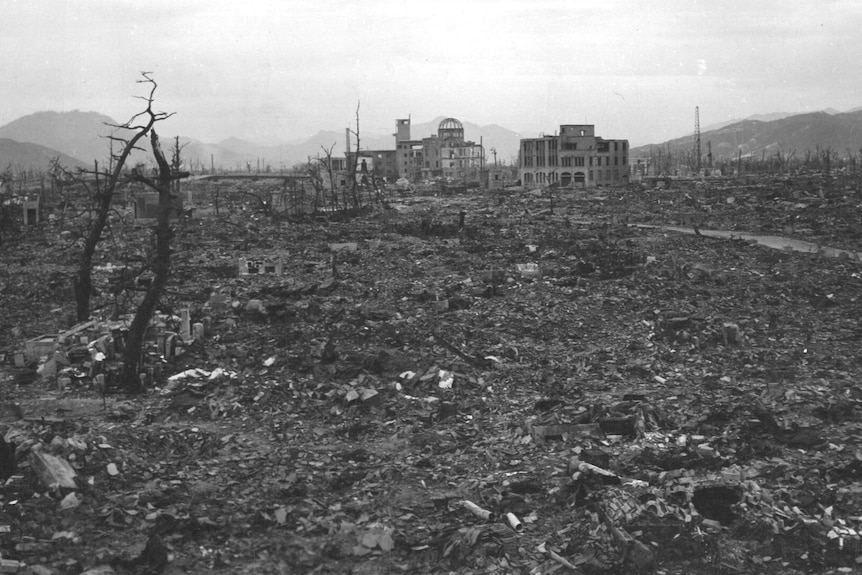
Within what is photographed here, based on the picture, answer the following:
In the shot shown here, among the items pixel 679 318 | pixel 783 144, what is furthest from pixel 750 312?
pixel 783 144

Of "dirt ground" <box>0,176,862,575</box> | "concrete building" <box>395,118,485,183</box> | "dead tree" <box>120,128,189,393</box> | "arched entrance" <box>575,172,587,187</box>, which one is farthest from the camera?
"concrete building" <box>395,118,485,183</box>

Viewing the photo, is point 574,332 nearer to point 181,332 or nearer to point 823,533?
point 181,332

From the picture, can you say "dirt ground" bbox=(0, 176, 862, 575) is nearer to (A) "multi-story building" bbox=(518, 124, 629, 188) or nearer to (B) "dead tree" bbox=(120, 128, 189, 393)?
(B) "dead tree" bbox=(120, 128, 189, 393)

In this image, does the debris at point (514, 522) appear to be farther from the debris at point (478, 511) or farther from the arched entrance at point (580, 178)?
the arched entrance at point (580, 178)

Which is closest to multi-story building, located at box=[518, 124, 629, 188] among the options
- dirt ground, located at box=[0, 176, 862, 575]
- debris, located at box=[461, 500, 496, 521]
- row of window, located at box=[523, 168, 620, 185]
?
row of window, located at box=[523, 168, 620, 185]

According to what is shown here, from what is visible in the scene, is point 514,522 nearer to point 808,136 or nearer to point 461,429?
point 461,429
